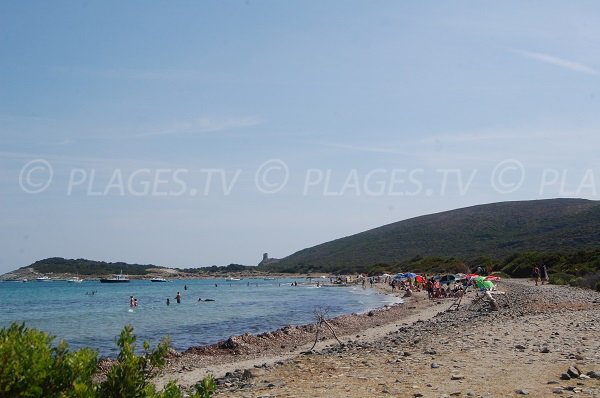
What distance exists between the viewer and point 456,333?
15.4 metres

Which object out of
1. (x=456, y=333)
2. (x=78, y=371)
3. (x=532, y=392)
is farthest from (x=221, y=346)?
(x=78, y=371)

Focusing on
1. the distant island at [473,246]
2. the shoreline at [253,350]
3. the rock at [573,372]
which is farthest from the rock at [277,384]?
the distant island at [473,246]

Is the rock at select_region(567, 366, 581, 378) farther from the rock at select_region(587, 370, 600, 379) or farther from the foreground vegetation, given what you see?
the foreground vegetation

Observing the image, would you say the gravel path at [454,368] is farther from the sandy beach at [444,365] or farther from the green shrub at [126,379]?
the green shrub at [126,379]

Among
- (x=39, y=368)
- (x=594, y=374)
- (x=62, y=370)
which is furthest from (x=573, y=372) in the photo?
(x=39, y=368)

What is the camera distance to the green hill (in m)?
88.7

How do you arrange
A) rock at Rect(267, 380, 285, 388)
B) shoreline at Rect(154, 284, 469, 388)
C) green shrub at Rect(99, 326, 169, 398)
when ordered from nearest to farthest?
green shrub at Rect(99, 326, 169, 398)
rock at Rect(267, 380, 285, 388)
shoreline at Rect(154, 284, 469, 388)

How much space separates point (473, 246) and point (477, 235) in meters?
8.61

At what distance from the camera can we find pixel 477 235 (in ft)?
377

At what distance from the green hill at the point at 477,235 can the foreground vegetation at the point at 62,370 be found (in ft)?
257

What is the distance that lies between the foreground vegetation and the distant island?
3287 centimetres

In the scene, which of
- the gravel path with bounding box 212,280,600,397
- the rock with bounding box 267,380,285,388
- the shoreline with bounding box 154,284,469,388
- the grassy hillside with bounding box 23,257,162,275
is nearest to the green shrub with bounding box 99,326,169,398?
the gravel path with bounding box 212,280,600,397

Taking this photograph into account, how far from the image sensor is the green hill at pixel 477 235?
8869 centimetres

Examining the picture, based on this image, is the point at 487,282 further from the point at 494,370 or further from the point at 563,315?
the point at 494,370
